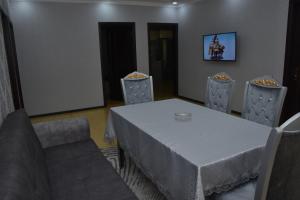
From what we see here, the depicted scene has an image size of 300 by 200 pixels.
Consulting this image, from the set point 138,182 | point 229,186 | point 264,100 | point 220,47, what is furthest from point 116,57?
point 229,186

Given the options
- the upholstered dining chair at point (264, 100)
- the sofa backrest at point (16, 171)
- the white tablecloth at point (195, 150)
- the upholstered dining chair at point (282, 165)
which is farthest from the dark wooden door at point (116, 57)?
→ the upholstered dining chair at point (282, 165)

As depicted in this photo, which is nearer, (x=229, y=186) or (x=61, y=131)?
(x=229, y=186)

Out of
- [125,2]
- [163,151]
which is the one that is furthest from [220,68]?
[163,151]

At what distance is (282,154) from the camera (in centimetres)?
95

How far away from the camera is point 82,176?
1691 millimetres

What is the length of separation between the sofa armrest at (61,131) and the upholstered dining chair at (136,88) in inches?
35.2

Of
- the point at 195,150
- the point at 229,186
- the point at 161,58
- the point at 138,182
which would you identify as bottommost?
the point at 138,182

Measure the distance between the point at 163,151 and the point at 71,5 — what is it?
4537 millimetres

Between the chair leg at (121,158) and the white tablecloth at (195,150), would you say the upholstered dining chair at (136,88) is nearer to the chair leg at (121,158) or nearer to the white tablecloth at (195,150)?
the chair leg at (121,158)

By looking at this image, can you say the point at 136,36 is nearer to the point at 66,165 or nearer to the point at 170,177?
the point at 66,165

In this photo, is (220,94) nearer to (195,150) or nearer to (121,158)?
(121,158)

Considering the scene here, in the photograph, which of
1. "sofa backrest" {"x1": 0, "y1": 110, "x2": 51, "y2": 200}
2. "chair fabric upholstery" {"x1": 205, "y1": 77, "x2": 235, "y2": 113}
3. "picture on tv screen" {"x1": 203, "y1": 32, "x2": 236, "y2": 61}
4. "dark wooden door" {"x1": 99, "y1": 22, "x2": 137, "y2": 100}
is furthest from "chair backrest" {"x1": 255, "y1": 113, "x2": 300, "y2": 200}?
"dark wooden door" {"x1": 99, "y1": 22, "x2": 137, "y2": 100}

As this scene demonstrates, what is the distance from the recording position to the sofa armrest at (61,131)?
2240 mm

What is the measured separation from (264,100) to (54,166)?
2.00 meters
